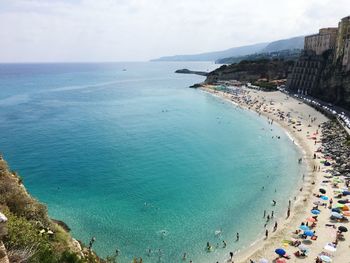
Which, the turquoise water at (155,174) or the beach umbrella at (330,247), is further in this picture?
the turquoise water at (155,174)

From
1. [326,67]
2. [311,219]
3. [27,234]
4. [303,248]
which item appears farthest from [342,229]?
[326,67]

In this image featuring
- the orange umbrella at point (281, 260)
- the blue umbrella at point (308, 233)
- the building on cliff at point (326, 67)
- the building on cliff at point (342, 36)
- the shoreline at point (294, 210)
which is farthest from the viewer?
the building on cliff at point (342, 36)

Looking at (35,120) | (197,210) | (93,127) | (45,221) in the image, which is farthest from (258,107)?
(45,221)

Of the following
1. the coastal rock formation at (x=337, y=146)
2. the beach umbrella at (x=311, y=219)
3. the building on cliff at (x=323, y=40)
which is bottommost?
the coastal rock formation at (x=337, y=146)

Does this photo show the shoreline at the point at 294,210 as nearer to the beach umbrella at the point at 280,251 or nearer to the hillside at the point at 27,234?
the beach umbrella at the point at 280,251

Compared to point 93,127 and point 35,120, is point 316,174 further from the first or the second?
point 35,120

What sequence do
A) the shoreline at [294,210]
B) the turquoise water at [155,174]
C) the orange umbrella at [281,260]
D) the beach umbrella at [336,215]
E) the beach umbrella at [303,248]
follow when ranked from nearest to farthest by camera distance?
the orange umbrella at [281,260], the beach umbrella at [303,248], the shoreline at [294,210], the turquoise water at [155,174], the beach umbrella at [336,215]

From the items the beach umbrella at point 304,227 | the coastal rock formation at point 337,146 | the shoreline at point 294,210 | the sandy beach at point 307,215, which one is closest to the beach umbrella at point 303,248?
the sandy beach at point 307,215
